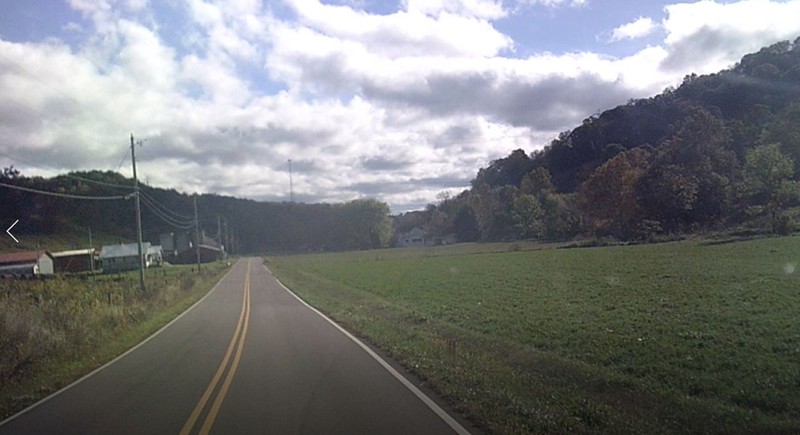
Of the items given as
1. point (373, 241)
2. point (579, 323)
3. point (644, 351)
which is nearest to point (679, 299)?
point (579, 323)

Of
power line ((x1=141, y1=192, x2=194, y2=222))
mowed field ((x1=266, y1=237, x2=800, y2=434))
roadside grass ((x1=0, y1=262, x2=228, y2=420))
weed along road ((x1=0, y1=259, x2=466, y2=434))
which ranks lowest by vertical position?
mowed field ((x1=266, y1=237, x2=800, y2=434))

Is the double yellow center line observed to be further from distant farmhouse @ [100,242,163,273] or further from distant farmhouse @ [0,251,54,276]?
distant farmhouse @ [100,242,163,273]

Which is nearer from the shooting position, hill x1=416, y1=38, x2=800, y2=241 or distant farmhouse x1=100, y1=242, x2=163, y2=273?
hill x1=416, y1=38, x2=800, y2=241

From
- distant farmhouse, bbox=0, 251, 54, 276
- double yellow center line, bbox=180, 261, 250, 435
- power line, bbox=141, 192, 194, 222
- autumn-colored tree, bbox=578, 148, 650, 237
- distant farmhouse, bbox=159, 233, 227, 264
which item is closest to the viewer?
double yellow center line, bbox=180, 261, 250, 435

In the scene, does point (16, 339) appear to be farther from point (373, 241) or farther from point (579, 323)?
point (373, 241)

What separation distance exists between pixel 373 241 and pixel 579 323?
14120cm

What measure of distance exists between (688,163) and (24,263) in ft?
146

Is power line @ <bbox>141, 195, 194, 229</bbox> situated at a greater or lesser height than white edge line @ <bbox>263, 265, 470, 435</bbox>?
greater

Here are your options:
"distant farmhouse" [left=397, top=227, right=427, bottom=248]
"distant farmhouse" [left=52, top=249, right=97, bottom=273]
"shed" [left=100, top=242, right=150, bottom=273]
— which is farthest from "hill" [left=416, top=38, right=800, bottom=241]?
"distant farmhouse" [left=397, top=227, right=427, bottom=248]

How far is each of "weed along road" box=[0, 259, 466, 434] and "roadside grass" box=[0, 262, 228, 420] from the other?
2.29 ft

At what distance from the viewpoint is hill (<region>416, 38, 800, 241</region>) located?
39.3 metres

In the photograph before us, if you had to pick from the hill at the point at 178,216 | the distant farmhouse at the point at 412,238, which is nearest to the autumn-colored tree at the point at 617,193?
the hill at the point at 178,216

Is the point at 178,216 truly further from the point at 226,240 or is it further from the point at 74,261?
the point at 226,240

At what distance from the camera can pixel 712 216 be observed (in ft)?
171
